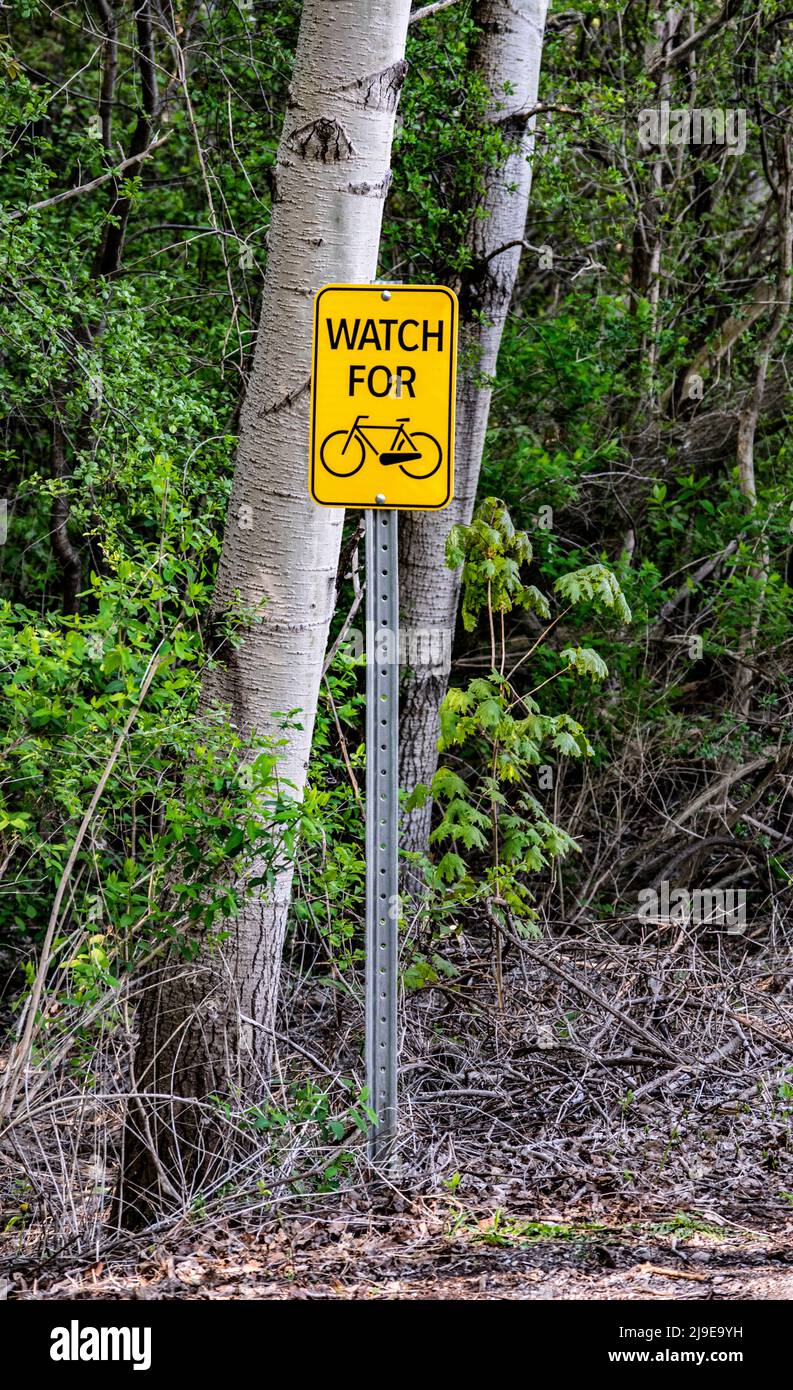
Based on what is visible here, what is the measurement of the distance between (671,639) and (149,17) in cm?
476

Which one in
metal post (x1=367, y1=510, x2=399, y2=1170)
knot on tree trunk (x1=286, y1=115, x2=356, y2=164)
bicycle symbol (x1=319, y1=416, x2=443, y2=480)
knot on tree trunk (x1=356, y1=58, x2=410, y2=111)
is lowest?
metal post (x1=367, y1=510, x2=399, y2=1170)

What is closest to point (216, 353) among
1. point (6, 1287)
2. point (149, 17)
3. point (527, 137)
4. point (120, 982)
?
point (149, 17)

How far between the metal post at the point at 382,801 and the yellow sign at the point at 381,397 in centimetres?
16

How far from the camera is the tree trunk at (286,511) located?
4594mm

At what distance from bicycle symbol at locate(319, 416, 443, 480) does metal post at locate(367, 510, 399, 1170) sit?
0.18 meters

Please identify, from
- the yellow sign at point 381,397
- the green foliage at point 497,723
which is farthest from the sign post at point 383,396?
the green foliage at point 497,723

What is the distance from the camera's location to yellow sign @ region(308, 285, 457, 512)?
13.7ft

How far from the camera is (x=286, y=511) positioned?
4.62 metres

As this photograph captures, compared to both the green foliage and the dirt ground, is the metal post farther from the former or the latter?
the green foliage

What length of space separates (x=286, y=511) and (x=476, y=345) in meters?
3.52

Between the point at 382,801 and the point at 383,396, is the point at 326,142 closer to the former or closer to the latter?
the point at 383,396

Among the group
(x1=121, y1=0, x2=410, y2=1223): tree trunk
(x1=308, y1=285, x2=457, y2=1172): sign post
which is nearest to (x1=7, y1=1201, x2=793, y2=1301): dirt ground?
(x1=121, y1=0, x2=410, y2=1223): tree trunk

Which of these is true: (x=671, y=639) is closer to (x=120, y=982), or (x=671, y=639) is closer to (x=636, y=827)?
(x=636, y=827)

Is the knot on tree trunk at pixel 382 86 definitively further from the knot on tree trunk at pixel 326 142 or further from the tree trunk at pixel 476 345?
the tree trunk at pixel 476 345
